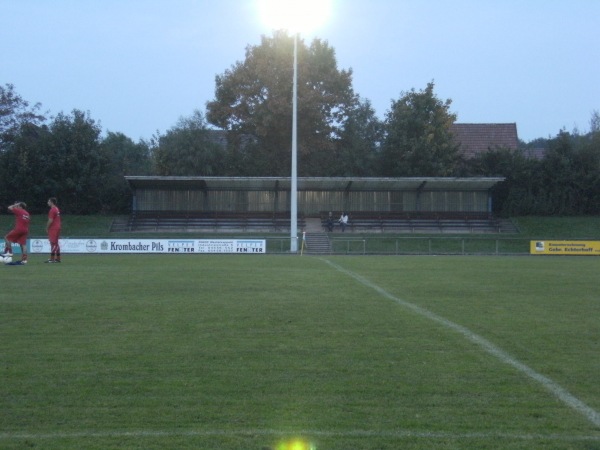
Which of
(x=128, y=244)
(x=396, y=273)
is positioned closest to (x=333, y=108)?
(x=128, y=244)

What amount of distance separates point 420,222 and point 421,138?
324 inches

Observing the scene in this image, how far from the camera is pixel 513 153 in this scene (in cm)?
6159

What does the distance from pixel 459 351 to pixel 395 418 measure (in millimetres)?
2741

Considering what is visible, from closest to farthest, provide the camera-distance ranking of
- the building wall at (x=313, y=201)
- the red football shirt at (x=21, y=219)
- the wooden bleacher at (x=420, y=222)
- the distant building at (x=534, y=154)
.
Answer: the red football shirt at (x=21, y=219) → the wooden bleacher at (x=420, y=222) → the building wall at (x=313, y=201) → the distant building at (x=534, y=154)

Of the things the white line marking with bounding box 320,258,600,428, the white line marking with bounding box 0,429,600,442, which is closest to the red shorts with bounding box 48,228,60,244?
the white line marking with bounding box 320,258,600,428

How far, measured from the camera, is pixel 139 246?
1558 inches

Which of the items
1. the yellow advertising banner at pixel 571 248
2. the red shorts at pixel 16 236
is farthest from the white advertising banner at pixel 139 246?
the yellow advertising banner at pixel 571 248

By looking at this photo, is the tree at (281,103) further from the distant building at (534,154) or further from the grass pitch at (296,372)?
the grass pitch at (296,372)

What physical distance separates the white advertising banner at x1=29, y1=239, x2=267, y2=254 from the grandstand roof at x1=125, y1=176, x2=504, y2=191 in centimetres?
1345

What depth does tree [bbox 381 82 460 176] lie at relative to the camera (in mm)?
60969

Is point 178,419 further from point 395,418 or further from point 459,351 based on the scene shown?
point 459,351

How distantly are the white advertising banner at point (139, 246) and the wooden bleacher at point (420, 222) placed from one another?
1595 centimetres

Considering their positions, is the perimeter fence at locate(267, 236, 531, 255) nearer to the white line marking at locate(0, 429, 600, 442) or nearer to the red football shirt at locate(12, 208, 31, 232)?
the red football shirt at locate(12, 208, 31, 232)

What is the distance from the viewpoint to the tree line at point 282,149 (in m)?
58.3
